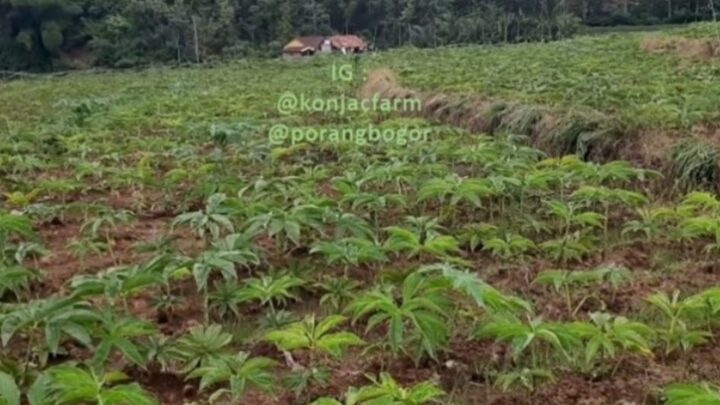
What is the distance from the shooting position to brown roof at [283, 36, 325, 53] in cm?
3788

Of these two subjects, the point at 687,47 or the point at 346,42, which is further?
the point at 346,42

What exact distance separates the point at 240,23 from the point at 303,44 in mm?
5224

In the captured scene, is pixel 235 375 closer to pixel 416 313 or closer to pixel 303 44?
pixel 416 313

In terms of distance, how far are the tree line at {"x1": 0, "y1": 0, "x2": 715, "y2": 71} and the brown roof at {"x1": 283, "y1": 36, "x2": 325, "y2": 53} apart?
0.91 metres

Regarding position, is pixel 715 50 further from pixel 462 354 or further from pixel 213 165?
pixel 462 354

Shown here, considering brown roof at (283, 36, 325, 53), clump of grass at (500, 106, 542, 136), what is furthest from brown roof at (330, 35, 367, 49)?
clump of grass at (500, 106, 542, 136)

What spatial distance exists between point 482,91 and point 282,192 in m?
4.91

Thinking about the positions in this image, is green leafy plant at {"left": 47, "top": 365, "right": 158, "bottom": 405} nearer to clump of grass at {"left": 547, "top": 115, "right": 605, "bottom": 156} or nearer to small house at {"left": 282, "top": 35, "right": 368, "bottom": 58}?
clump of grass at {"left": 547, "top": 115, "right": 605, "bottom": 156}

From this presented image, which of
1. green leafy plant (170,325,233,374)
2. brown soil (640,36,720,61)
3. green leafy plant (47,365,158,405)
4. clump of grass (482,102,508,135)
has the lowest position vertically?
green leafy plant (170,325,233,374)

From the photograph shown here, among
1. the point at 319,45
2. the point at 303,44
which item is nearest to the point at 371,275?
the point at 319,45

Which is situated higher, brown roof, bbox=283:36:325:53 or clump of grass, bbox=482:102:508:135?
brown roof, bbox=283:36:325:53

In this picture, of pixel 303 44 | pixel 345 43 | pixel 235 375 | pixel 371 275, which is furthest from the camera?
pixel 303 44

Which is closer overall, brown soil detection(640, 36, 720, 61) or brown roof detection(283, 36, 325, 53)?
brown soil detection(640, 36, 720, 61)

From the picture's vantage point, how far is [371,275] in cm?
351
